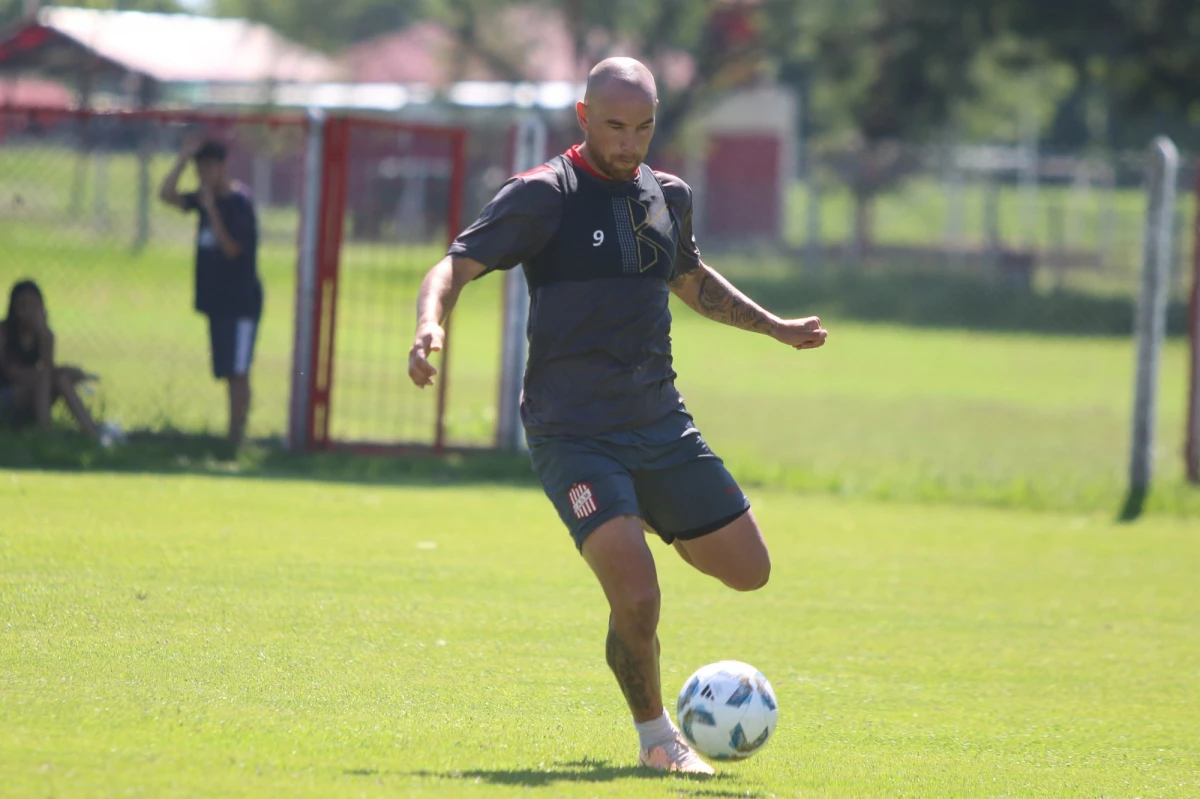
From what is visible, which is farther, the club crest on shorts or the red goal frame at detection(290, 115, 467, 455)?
the red goal frame at detection(290, 115, 467, 455)

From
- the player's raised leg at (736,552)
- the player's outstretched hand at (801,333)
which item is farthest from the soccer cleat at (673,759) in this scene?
the player's outstretched hand at (801,333)

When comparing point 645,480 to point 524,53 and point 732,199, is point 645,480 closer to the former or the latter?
point 732,199

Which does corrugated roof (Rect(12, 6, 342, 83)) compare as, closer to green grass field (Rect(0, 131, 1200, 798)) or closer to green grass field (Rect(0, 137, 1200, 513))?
green grass field (Rect(0, 137, 1200, 513))

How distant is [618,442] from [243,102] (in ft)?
113

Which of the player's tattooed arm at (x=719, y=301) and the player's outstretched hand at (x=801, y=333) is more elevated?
the player's tattooed arm at (x=719, y=301)

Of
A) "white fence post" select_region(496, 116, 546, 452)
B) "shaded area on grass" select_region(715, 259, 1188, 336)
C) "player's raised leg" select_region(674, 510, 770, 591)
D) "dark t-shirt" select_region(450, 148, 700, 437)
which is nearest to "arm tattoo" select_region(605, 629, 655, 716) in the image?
"player's raised leg" select_region(674, 510, 770, 591)

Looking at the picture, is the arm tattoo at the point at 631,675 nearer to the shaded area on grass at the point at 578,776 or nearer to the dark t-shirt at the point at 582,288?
the shaded area on grass at the point at 578,776

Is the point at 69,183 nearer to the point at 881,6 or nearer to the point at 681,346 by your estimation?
the point at 681,346

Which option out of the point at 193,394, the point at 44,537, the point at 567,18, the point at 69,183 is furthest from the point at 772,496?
the point at 567,18

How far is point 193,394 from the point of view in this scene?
1262 cm

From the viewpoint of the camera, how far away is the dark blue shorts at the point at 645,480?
5.04m

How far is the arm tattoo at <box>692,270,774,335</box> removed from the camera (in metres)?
5.81

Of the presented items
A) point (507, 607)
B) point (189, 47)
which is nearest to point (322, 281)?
point (507, 607)

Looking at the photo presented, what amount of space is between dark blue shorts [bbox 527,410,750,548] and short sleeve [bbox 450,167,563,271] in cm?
64
